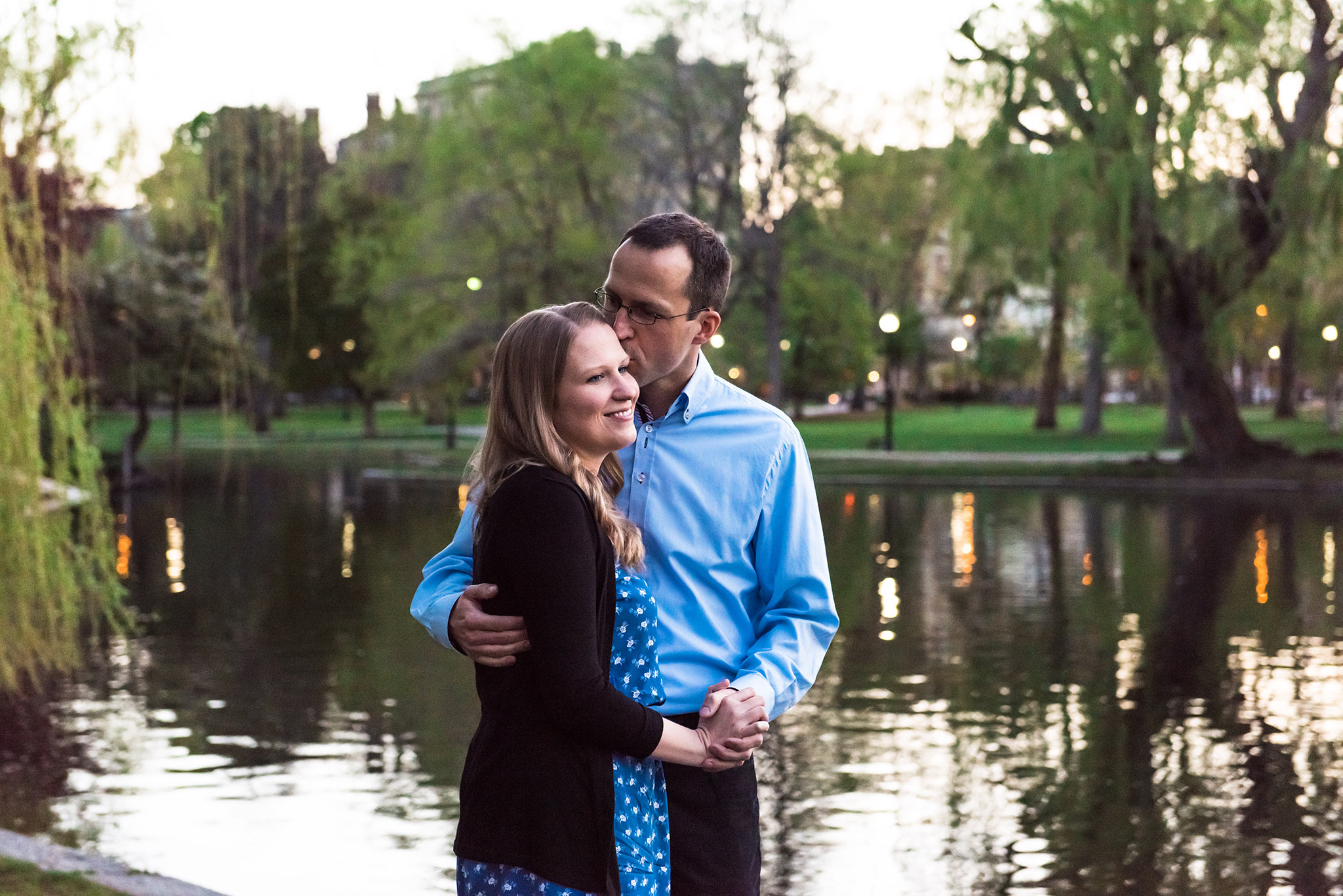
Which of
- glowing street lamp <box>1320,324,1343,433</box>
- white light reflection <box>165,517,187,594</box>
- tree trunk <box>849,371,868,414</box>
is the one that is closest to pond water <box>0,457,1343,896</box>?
white light reflection <box>165,517,187,594</box>

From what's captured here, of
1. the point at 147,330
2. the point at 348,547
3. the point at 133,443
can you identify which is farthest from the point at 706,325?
the point at 133,443

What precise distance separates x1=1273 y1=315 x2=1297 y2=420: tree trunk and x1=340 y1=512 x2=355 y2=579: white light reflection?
33056 mm

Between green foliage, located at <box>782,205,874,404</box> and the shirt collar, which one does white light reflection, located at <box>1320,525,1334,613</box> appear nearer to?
the shirt collar

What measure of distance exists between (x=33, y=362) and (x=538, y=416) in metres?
5.44

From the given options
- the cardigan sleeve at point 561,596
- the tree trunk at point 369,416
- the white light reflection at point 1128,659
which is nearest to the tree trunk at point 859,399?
the tree trunk at point 369,416

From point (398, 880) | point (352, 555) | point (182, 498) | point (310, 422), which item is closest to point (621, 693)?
point (398, 880)

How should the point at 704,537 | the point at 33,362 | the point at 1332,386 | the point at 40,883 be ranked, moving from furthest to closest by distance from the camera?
the point at 1332,386 < the point at 33,362 < the point at 40,883 < the point at 704,537

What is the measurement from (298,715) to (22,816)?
2572mm

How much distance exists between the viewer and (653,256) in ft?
10.5

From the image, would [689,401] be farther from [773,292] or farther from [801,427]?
[801,427]

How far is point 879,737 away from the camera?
9539mm

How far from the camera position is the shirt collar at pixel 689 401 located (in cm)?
329

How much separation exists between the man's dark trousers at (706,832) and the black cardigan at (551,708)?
0.21 m

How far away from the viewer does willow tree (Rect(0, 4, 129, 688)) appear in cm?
764
